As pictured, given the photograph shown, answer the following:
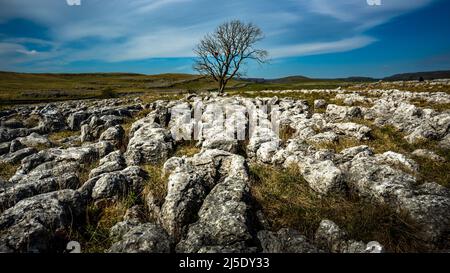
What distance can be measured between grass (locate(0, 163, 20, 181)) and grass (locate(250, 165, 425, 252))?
323 inches

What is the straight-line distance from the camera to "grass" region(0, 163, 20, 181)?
967cm

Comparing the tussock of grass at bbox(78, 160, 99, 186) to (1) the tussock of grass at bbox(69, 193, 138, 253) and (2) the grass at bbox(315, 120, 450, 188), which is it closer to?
(1) the tussock of grass at bbox(69, 193, 138, 253)

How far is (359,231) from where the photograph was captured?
513 cm

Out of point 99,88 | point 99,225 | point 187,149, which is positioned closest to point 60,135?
point 187,149

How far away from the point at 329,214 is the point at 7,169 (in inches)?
420

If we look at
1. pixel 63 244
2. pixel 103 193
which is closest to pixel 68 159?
pixel 103 193

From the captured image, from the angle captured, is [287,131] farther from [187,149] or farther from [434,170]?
[434,170]

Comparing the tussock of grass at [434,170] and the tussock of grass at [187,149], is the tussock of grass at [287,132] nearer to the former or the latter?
the tussock of grass at [187,149]

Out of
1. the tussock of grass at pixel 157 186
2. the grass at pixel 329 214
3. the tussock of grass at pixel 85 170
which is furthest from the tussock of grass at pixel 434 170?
the tussock of grass at pixel 85 170

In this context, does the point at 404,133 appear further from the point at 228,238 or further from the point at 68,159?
the point at 68,159

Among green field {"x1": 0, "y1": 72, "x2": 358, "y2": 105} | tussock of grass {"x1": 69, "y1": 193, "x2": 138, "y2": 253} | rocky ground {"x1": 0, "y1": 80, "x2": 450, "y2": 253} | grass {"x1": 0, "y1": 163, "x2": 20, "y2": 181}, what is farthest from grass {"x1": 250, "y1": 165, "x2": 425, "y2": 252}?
green field {"x1": 0, "y1": 72, "x2": 358, "y2": 105}

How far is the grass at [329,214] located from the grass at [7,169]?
26.9ft

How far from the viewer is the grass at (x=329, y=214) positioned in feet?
16.6
